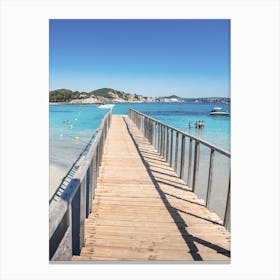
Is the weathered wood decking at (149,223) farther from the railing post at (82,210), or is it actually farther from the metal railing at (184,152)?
the metal railing at (184,152)

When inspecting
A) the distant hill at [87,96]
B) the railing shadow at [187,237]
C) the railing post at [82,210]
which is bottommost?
the railing shadow at [187,237]

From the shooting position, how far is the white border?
86.5 inches

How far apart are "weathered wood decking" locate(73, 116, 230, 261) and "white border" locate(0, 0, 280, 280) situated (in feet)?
0.67

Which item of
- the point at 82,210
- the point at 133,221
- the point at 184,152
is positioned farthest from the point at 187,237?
the point at 184,152

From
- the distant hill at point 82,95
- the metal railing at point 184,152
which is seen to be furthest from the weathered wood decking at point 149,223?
the distant hill at point 82,95
